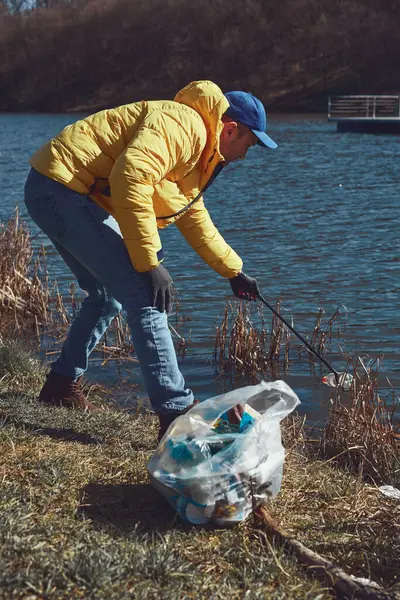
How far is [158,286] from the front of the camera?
12.4ft

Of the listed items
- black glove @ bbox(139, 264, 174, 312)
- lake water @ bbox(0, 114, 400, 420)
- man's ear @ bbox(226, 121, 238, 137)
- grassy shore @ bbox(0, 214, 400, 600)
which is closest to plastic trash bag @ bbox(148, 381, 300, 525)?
grassy shore @ bbox(0, 214, 400, 600)

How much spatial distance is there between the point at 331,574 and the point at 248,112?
1.96 m

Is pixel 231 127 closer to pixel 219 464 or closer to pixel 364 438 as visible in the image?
pixel 219 464

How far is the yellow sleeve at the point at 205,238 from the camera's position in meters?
4.27

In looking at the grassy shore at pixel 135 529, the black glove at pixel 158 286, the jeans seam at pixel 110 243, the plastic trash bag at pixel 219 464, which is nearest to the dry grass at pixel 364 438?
the grassy shore at pixel 135 529

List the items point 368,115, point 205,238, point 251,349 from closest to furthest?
point 205,238, point 251,349, point 368,115

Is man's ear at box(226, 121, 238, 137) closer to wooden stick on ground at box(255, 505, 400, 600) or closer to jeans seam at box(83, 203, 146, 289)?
jeans seam at box(83, 203, 146, 289)

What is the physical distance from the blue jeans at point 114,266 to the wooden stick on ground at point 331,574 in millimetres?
867

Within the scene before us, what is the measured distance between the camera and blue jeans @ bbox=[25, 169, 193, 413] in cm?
385

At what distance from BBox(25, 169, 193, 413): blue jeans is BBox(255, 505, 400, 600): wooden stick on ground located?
0.87 m

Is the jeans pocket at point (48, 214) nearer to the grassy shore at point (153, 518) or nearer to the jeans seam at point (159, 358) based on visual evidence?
the jeans seam at point (159, 358)

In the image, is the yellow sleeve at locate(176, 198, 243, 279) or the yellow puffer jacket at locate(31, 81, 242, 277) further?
the yellow sleeve at locate(176, 198, 243, 279)

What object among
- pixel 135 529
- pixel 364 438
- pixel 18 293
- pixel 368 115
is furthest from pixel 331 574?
pixel 368 115

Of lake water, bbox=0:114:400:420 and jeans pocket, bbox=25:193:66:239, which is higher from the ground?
jeans pocket, bbox=25:193:66:239
